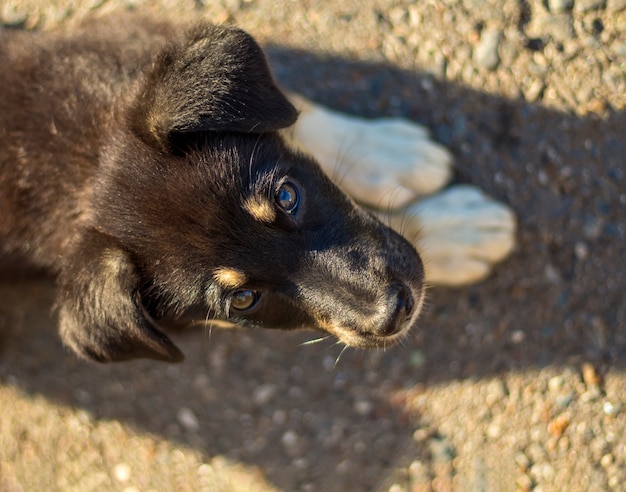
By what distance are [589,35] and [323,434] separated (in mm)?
2315

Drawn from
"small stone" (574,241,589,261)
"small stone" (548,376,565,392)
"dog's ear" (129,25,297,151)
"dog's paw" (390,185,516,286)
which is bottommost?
"small stone" (548,376,565,392)

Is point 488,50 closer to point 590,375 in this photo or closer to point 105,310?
point 590,375

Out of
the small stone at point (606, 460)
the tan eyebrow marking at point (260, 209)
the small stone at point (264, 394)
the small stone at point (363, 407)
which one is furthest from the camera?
the small stone at point (264, 394)

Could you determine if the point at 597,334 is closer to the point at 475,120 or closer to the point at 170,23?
the point at 475,120

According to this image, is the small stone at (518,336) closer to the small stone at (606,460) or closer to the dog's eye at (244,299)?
the small stone at (606,460)

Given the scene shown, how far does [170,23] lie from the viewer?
10.6ft

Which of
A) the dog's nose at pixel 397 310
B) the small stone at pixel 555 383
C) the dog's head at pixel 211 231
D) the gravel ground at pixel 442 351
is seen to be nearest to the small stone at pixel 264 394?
the gravel ground at pixel 442 351

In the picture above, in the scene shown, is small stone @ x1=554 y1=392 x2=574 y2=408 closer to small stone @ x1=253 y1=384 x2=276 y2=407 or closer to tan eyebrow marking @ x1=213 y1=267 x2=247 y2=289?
small stone @ x1=253 y1=384 x2=276 y2=407

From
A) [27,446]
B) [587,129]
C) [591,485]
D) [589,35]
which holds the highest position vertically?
[589,35]

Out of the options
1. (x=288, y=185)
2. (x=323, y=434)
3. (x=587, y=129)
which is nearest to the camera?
(x=288, y=185)

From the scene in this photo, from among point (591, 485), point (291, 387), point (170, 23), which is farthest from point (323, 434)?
point (170, 23)

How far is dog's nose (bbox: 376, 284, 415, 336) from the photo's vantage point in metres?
2.34

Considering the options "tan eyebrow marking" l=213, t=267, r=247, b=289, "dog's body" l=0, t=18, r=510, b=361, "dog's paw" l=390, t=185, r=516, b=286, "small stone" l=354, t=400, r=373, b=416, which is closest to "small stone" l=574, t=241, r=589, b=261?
"dog's paw" l=390, t=185, r=516, b=286

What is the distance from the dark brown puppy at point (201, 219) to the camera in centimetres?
225
